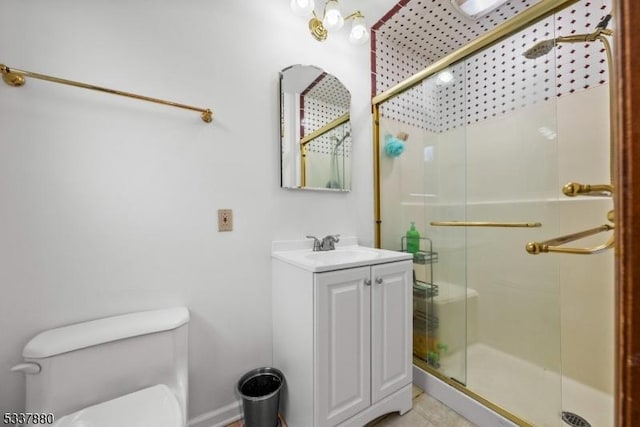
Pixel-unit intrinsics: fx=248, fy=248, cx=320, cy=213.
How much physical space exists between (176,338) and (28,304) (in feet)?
1.75

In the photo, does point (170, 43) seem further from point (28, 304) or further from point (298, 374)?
point (298, 374)

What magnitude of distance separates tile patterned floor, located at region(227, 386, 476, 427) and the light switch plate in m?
1.01

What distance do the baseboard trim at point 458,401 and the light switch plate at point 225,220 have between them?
1446 mm

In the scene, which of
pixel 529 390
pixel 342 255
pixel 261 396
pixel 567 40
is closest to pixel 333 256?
pixel 342 255

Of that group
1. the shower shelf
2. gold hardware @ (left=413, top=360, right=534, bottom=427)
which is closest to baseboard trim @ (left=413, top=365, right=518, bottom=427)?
gold hardware @ (left=413, top=360, right=534, bottom=427)

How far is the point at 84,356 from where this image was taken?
0.86 m

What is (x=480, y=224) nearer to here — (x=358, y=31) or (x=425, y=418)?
(x=425, y=418)

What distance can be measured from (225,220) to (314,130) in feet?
2.53

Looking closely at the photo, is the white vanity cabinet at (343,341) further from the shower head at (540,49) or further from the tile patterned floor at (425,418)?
the shower head at (540,49)

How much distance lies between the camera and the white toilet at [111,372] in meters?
0.80

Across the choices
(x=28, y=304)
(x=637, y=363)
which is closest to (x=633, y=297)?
(x=637, y=363)

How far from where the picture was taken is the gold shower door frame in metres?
1.06

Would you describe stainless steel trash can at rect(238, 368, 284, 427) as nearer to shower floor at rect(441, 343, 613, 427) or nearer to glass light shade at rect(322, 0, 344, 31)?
shower floor at rect(441, 343, 613, 427)

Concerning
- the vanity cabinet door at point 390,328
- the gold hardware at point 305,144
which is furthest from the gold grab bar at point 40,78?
the vanity cabinet door at point 390,328
